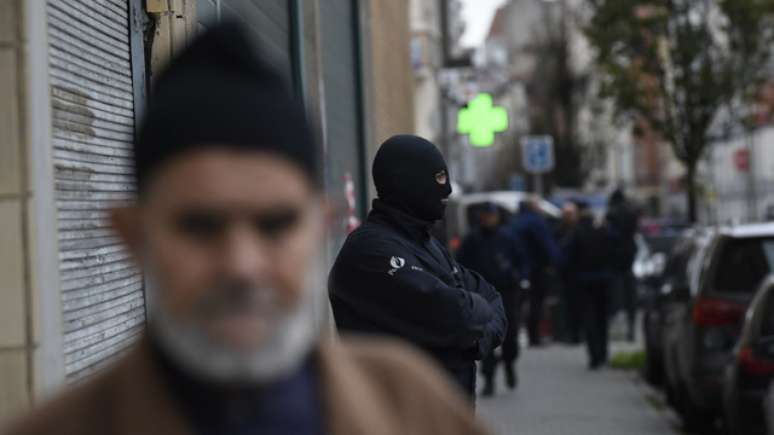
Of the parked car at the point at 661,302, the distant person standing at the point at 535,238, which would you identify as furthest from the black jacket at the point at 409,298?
the distant person standing at the point at 535,238

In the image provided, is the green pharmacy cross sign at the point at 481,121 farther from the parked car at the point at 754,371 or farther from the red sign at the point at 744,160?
the red sign at the point at 744,160

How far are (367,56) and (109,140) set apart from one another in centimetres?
1160

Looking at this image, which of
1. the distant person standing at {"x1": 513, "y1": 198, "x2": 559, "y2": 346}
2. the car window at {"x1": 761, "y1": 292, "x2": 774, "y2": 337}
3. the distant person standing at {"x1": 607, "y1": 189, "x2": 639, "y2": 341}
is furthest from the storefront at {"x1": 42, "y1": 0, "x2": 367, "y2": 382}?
the distant person standing at {"x1": 607, "y1": 189, "x2": 639, "y2": 341}

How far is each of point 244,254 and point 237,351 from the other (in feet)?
0.34

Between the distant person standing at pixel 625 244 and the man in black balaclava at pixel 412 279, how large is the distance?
13838 millimetres

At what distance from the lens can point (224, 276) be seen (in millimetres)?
1918

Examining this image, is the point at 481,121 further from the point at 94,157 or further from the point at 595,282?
the point at 94,157

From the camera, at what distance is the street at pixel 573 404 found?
13.6 meters

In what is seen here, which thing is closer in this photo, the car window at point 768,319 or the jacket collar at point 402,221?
the jacket collar at point 402,221

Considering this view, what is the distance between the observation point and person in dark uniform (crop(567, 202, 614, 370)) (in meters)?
19.1

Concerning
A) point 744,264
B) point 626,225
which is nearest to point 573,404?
point 744,264

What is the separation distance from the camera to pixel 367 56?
60.0ft

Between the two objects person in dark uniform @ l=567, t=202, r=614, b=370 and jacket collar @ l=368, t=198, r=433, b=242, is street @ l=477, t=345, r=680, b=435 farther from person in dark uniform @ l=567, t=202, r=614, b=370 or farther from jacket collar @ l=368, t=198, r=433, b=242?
jacket collar @ l=368, t=198, r=433, b=242

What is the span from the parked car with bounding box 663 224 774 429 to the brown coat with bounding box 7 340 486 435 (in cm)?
1032
